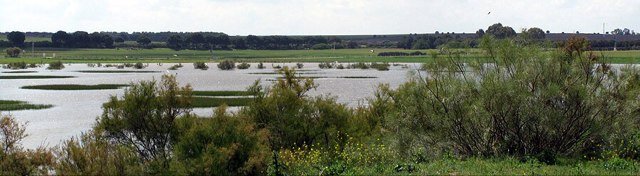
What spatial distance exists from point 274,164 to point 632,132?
33.3 feet

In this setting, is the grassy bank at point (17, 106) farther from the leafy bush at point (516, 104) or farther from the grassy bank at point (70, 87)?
the leafy bush at point (516, 104)

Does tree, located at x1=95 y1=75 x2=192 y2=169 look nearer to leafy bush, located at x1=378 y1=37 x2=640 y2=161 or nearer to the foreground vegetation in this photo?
the foreground vegetation

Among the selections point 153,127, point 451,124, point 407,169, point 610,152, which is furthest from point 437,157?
point 153,127

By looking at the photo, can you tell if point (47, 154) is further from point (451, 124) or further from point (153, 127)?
point (451, 124)

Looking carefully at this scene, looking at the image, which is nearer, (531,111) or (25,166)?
(25,166)

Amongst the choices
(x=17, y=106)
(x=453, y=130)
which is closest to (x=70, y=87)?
(x=17, y=106)

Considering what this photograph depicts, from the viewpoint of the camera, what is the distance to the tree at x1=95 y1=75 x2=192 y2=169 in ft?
68.8

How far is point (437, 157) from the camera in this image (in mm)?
20078

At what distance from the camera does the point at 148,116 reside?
21125mm

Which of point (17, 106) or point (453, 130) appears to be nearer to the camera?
point (453, 130)

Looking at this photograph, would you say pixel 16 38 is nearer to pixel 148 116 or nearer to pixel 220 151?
pixel 148 116

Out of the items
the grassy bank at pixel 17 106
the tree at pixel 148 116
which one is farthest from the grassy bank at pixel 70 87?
the tree at pixel 148 116

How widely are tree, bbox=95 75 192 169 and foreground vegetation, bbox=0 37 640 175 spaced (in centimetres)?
3

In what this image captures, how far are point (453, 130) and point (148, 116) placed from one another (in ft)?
29.0
